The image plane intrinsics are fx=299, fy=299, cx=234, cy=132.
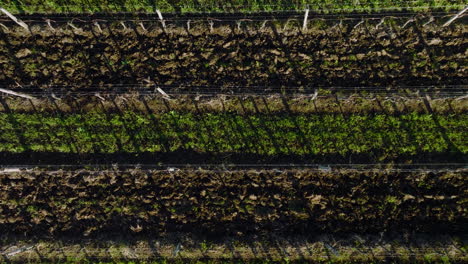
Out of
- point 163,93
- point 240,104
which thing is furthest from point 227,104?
point 163,93

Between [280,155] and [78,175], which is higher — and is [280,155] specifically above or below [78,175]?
above

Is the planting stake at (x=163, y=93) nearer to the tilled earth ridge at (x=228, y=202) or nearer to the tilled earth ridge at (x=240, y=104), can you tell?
the tilled earth ridge at (x=240, y=104)

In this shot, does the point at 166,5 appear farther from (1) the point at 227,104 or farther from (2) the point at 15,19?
(2) the point at 15,19

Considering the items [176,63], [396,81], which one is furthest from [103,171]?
[396,81]

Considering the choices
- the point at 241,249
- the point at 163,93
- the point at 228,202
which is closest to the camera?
the point at 163,93

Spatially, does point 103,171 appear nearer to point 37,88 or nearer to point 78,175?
point 78,175
